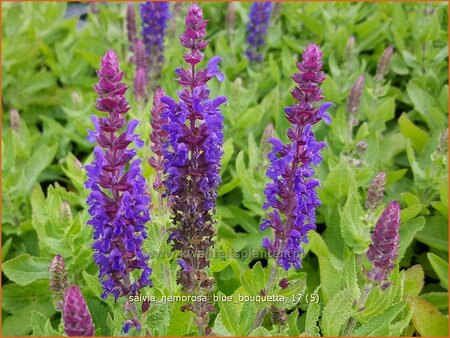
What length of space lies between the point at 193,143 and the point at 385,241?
1.02 meters

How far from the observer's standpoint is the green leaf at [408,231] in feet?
12.3

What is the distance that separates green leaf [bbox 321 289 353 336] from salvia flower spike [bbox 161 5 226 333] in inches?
27.9

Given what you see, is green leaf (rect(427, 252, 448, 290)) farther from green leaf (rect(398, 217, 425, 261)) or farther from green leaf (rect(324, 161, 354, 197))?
green leaf (rect(324, 161, 354, 197))

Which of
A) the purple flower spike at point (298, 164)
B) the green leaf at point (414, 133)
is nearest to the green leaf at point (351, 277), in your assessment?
the purple flower spike at point (298, 164)

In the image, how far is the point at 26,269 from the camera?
3715 millimetres

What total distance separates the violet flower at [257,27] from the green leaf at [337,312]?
11.7 feet

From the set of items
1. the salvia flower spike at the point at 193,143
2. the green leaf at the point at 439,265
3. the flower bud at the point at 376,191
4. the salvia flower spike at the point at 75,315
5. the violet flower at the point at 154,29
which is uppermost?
the violet flower at the point at 154,29

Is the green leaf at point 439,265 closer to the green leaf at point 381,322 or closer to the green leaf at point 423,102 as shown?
the green leaf at point 381,322

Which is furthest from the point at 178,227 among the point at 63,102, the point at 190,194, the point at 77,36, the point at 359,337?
the point at 77,36

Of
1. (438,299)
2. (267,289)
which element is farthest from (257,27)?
(267,289)

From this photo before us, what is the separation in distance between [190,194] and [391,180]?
249 cm

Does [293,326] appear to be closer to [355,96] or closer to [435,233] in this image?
[435,233]

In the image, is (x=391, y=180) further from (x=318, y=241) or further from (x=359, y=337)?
(x=359, y=337)

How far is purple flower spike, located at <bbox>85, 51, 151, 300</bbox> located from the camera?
2.32 metres
